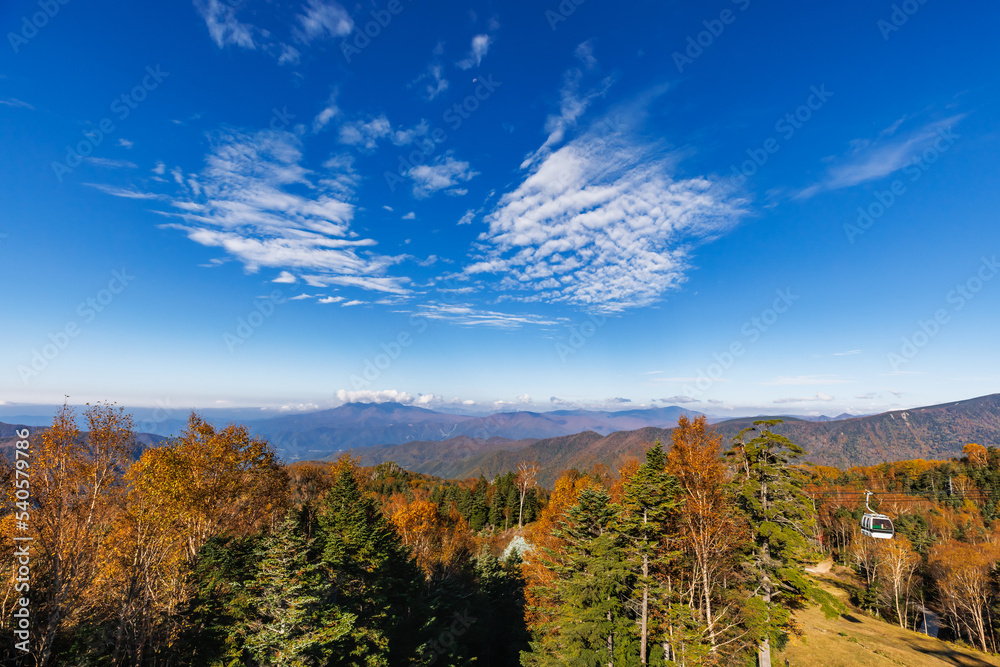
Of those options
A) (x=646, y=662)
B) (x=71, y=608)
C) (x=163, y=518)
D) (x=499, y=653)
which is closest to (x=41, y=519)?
(x=71, y=608)

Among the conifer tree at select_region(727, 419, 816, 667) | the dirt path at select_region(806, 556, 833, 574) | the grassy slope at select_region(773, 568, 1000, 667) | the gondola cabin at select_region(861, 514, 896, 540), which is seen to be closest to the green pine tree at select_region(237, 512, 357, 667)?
the conifer tree at select_region(727, 419, 816, 667)

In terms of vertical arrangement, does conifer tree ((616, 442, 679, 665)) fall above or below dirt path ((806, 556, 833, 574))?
above

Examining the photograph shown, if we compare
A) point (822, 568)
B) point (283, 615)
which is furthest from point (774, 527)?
point (822, 568)

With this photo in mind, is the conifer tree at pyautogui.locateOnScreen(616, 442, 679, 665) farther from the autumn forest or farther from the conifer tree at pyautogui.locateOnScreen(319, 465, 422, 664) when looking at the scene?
the conifer tree at pyautogui.locateOnScreen(319, 465, 422, 664)

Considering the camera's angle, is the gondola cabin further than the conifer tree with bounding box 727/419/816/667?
Yes

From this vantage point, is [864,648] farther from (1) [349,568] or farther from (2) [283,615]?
(2) [283,615]

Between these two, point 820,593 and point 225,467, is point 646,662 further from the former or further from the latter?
point 225,467

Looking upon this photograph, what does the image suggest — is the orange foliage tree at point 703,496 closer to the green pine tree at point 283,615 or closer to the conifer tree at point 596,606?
the conifer tree at point 596,606
